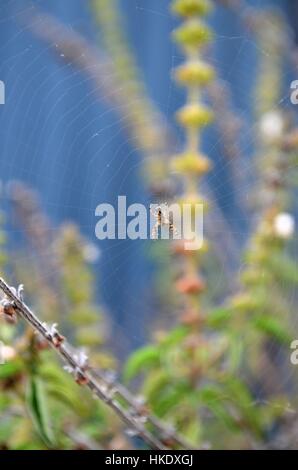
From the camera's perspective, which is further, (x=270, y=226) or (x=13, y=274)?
(x=13, y=274)

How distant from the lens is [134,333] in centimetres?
108

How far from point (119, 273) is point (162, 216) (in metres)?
0.75

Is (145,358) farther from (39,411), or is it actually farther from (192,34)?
(192,34)

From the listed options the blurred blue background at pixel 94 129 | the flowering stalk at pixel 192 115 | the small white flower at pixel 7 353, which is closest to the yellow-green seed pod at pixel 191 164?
the flowering stalk at pixel 192 115

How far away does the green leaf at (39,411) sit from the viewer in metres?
0.57

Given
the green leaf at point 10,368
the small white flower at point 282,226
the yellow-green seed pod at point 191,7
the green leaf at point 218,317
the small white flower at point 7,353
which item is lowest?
the green leaf at point 10,368

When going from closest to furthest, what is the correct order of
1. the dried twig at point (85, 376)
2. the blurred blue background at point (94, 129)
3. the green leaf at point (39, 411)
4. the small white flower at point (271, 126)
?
the dried twig at point (85, 376), the green leaf at point (39, 411), the small white flower at point (271, 126), the blurred blue background at point (94, 129)

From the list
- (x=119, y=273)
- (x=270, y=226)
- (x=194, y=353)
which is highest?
(x=119, y=273)

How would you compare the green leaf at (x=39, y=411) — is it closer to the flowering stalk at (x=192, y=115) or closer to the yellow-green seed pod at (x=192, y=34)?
the flowering stalk at (x=192, y=115)

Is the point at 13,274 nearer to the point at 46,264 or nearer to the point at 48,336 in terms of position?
the point at 46,264

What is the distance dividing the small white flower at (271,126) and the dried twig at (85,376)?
29 centimetres

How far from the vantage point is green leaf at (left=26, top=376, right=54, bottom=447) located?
0.57m

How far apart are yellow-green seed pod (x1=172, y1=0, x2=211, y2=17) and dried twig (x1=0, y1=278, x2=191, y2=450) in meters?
0.30
